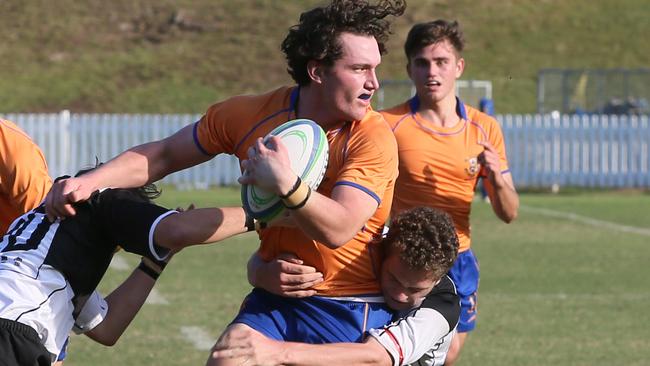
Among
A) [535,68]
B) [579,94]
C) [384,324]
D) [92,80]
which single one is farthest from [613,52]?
[384,324]

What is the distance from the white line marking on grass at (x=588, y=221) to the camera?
1675 cm

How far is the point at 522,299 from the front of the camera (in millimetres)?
10836

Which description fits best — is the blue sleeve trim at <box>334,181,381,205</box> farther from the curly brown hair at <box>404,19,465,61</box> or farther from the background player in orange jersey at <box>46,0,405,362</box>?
the curly brown hair at <box>404,19,465,61</box>

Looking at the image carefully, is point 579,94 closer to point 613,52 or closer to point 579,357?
point 613,52

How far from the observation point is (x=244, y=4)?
46438mm

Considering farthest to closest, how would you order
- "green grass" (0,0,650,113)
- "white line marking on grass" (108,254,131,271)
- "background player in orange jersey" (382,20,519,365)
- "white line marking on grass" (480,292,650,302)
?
"green grass" (0,0,650,113)
"white line marking on grass" (108,254,131,271)
"white line marking on grass" (480,292,650,302)
"background player in orange jersey" (382,20,519,365)

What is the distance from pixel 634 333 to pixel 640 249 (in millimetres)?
5585

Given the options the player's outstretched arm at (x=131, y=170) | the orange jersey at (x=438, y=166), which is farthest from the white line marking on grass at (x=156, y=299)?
the player's outstretched arm at (x=131, y=170)

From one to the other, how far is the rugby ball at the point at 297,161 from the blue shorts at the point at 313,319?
0.56m

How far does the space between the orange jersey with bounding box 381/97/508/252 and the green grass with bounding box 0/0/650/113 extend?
30005 millimetres

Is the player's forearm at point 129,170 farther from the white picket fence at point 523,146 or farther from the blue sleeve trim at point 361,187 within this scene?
the white picket fence at point 523,146

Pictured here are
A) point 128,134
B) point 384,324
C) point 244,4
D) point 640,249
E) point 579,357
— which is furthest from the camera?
point 244,4

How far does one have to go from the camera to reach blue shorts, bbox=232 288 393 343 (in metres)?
4.62

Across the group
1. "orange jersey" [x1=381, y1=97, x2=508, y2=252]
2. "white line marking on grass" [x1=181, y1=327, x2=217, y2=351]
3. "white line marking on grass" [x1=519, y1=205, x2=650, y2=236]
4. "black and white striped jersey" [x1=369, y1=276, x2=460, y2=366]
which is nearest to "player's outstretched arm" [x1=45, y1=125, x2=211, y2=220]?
"black and white striped jersey" [x1=369, y1=276, x2=460, y2=366]
